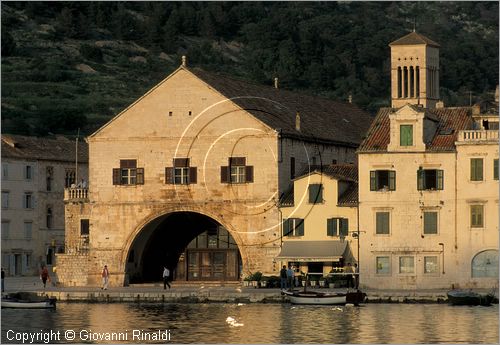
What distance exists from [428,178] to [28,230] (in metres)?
33.1

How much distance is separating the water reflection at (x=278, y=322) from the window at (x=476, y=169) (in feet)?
25.4

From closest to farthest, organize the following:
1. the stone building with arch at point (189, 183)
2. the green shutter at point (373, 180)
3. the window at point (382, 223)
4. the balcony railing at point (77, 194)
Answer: the window at point (382, 223)
the green shutter at point (373, 180)
the stone building with arch at point (189, 183)
the balcony railing at point (77, 194)

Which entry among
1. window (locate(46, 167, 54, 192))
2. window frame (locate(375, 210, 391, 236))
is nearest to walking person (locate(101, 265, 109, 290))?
window frame (locate(375, 210, 391, 236))

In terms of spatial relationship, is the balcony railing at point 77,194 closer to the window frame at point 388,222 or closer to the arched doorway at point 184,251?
the arched doorway at point 184,251

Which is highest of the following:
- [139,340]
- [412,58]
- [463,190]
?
[412,58]

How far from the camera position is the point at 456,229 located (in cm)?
7881

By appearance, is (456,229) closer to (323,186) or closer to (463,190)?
(463,190)

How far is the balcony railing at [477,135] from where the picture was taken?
78.1 m

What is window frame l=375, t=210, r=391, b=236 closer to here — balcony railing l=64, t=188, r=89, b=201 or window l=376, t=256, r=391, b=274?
window l=376, t=256, r=391, b=274

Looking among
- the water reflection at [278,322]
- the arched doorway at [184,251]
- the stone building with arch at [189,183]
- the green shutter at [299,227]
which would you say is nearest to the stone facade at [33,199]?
the stone building with arch at [189,183]

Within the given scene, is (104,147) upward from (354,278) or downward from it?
upward

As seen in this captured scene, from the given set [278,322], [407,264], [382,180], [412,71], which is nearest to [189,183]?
[382,180]

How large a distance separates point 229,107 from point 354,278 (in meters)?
10.1

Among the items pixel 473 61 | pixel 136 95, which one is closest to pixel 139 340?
pixel 136 95
